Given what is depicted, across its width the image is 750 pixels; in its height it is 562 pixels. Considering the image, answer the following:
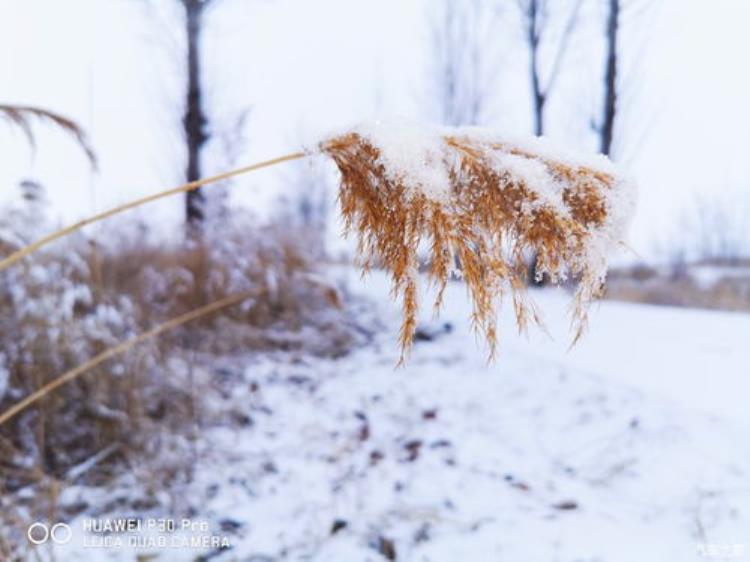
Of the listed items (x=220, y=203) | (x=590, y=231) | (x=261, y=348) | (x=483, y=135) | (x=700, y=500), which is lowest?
(x=261, y=348)

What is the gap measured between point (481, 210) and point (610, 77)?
718 cm

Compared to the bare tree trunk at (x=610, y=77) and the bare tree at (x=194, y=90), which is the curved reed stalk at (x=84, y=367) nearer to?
the bare tree at (x=194, y=90)

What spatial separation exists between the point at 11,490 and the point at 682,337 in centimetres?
379

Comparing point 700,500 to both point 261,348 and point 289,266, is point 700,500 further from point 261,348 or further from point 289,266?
point 289,266

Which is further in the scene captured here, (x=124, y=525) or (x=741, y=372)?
(x=741, y=372)

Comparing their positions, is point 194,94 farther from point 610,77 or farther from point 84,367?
point 84,367

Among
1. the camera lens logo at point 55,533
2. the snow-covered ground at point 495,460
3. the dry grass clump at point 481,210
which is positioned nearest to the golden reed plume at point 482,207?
the dry grass clump at point 481,210

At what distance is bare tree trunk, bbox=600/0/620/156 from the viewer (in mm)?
7109

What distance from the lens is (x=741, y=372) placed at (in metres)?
2.95

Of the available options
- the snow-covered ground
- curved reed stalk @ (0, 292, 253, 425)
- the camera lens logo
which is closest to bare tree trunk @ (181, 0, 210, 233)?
the snow-covered ground

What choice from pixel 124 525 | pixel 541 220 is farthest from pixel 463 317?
pixel 541 220

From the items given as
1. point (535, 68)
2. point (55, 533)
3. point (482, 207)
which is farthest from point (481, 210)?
point (535, 68)

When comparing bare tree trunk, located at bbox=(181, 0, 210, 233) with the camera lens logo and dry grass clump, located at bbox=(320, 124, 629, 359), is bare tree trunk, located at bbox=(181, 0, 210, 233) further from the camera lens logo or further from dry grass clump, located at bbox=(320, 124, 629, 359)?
dry grass clump, located at bbox=(320, 124, 629, 359)

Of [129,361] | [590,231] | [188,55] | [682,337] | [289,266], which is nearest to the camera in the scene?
[590,231]
